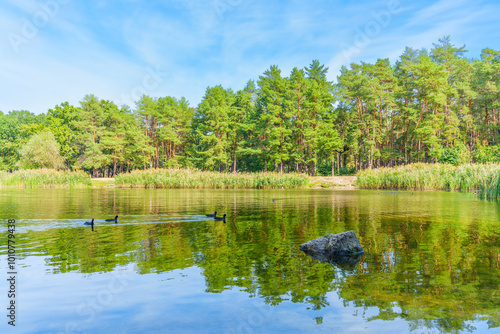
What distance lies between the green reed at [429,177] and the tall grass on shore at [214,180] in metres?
8.31

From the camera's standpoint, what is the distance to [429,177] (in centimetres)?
3353

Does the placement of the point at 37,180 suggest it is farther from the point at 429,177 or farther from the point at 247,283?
the point at 429,177

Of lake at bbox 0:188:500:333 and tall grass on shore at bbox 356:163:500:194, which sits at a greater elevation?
tall grass on shore at bbox 356:163:500:194

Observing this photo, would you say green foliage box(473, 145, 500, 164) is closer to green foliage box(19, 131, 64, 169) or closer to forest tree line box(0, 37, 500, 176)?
forest tree line box(0, 37, 500, 176)

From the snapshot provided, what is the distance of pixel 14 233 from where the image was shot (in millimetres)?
11016

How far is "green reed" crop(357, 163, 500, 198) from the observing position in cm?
2983

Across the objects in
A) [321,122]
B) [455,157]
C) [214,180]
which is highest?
[321,122]

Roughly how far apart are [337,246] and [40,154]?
73.8m

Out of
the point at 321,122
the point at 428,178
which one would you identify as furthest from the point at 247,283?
the point at 321,122

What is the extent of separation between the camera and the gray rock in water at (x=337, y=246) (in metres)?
8.38

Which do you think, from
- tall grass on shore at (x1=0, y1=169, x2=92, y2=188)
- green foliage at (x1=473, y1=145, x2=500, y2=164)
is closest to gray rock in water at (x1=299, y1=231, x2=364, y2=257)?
green foliage at (x1=473, y1=145, x2=500, y2=164)

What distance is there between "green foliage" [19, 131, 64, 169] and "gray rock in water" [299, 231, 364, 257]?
236 ft

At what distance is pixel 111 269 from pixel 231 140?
6261 centimetres

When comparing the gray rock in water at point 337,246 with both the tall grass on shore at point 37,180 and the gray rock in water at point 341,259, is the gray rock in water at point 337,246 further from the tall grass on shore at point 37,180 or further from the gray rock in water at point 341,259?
the tall grass on shore at point 37,180
